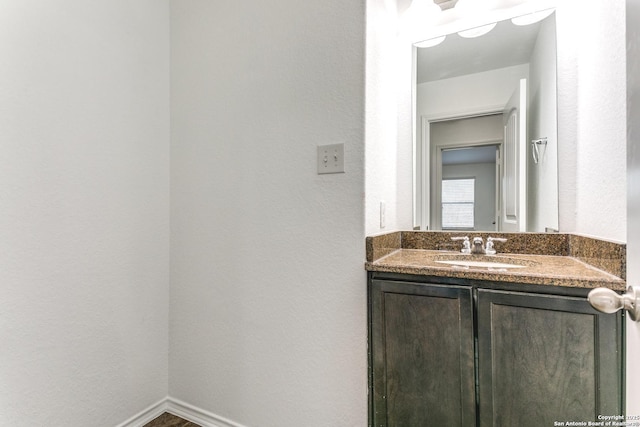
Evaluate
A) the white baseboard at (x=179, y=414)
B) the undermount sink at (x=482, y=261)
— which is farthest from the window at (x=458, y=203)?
the white baseboard at (x=179, y=414)

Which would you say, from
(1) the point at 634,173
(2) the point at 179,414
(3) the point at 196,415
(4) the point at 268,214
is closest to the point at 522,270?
(1) the point at 634,173

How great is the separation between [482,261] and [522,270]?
315 millimetres

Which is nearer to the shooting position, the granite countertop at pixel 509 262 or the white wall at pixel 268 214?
the granite countertop at pixel 509 262

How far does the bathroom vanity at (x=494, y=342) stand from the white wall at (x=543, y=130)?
0.64ft

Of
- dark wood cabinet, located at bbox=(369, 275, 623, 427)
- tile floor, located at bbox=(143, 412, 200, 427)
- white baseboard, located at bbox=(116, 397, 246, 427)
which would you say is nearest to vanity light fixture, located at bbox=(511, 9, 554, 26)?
dark wood cabinet, located at bbox=(369, 275, 623, 427)

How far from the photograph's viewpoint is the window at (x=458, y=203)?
1.58 m

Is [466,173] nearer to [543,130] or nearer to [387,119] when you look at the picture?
[543,130]

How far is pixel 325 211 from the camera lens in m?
1.26

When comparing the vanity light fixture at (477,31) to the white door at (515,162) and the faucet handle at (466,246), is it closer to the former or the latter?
the white door at (515,162)

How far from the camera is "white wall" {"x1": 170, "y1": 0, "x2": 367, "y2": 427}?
4.00 feet

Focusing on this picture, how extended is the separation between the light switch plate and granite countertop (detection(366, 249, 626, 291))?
0.41m

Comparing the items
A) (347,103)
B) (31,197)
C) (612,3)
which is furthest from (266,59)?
(612,3)

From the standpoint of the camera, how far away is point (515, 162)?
1.51 meters

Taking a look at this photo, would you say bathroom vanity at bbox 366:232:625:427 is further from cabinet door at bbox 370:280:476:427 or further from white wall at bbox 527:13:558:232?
white wall at bbox 527:13:558:232
